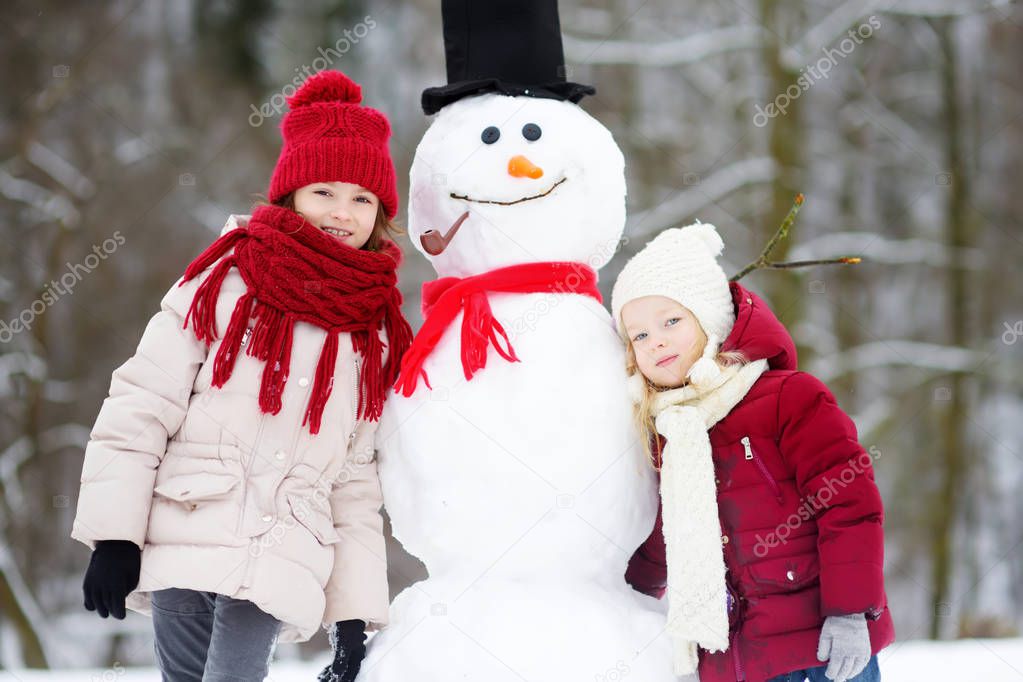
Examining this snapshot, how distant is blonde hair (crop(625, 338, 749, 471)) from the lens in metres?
1.84

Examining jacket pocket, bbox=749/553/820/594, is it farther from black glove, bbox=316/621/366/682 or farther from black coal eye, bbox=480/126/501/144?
black coal eye, bbox=480/126/501/144

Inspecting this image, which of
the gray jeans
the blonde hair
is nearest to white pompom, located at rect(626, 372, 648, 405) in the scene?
the blonde hair

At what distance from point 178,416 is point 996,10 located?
18.6 feet

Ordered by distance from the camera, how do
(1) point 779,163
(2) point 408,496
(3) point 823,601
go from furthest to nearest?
(1) point 779,163 < (2) point 408,496 < (3) point 823,601

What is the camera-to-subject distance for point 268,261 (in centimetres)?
182

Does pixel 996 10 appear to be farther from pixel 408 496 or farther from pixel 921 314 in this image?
pixel 408 496

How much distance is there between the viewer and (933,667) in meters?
3.14

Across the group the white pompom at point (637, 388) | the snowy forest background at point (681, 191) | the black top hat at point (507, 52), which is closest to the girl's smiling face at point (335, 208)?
the black top hat at point (507, 52)

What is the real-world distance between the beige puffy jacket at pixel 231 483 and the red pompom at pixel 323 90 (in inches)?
16.9

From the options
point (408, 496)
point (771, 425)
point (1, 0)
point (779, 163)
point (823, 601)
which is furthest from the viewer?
point (1, 0)

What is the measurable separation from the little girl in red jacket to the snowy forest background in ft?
11.2

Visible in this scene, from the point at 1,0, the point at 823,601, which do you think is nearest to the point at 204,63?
the point at 1,0

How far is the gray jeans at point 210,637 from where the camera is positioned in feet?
5.52

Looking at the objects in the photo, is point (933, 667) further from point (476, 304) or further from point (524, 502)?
point (476, 304)
